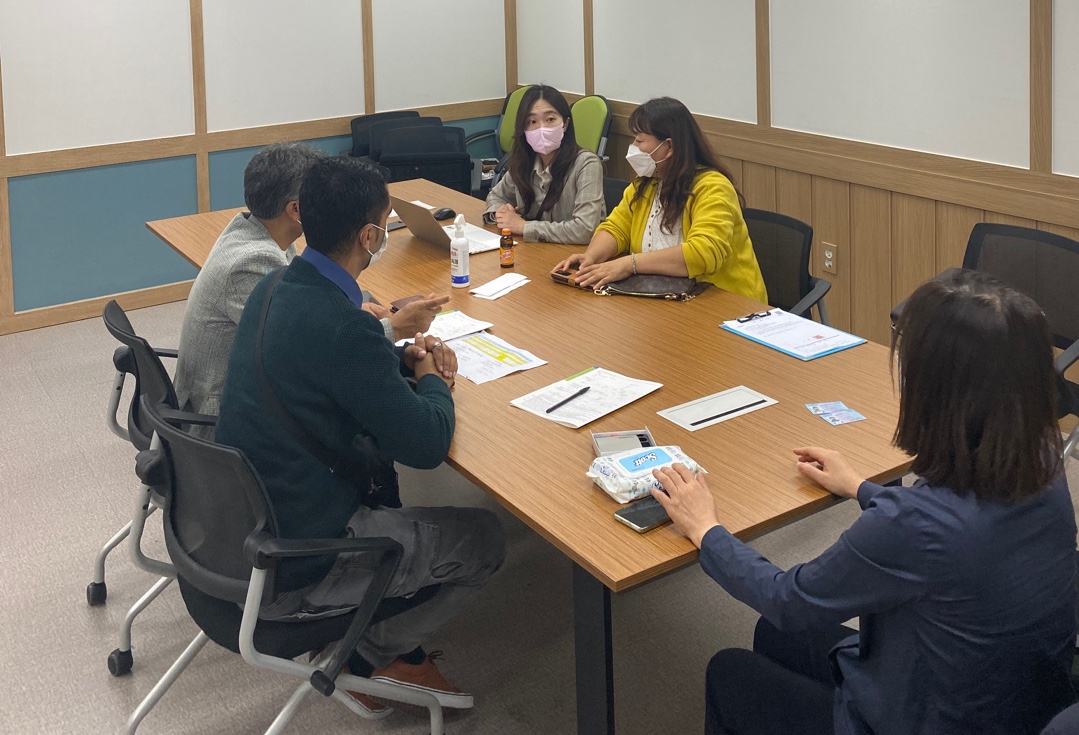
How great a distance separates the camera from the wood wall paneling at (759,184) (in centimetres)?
517

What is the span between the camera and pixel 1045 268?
131 inches

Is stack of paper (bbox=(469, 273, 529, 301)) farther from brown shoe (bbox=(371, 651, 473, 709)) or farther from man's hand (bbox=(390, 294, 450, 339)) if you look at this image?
brown shoe (bbox=(371, 651, 473, 709))

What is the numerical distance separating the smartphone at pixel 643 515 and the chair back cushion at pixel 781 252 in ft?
5.58

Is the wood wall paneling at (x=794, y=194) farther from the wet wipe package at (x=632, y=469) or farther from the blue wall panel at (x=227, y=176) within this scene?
the wet wipe package at (x=632, y=469)

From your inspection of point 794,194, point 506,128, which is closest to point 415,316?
point 794,194

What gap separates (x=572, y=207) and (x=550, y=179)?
0.14 meters

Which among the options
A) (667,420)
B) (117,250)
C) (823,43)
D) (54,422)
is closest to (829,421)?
(667,420)

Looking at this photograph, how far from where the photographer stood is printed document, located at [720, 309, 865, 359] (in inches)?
110

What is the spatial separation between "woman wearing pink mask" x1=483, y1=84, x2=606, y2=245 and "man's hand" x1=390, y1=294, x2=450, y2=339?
127 cm

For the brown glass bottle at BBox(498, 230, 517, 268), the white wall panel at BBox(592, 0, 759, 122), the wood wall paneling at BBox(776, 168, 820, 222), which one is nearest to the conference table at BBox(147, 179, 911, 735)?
the brown glass bottle at BBox(498, 230, 517, 268)

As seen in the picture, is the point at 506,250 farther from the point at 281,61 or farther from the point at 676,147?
the point at 281,61

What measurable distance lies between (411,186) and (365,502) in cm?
282

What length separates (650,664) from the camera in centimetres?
285

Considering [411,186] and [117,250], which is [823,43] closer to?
[411,186]
